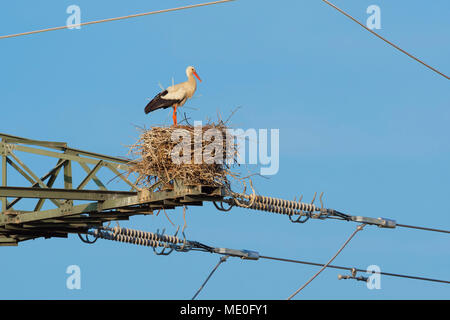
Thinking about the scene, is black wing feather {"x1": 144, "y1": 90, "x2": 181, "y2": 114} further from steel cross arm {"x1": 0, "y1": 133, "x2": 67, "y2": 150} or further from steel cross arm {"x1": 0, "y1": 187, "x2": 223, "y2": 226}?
steel cross arm {"x1": 0, "y1": 187, "x2": 223, "y2": 226}

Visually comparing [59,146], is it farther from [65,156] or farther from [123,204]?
[123,204]

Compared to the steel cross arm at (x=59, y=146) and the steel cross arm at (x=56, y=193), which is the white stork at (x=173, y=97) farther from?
the steel cross arm at (x=56, y=193)

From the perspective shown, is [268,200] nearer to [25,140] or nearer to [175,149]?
[175,149]

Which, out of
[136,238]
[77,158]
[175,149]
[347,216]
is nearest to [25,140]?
[77,158]

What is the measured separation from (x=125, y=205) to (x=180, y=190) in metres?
1.65

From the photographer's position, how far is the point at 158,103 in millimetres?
23859

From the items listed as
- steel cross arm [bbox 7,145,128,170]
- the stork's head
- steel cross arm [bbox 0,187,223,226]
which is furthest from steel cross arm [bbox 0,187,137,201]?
the stork's head

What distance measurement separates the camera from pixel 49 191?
72.8ft

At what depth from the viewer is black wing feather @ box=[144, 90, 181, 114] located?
2383 centimetres

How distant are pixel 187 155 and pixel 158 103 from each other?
3.11 m

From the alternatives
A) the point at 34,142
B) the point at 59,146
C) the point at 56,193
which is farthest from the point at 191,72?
the point at 56,193

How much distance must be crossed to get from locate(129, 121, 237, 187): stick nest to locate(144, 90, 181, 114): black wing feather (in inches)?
86.5

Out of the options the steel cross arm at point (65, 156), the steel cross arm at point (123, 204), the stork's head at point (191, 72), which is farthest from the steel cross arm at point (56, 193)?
the stork's head at point (191, 72)

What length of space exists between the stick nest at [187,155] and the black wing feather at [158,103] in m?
2.20
